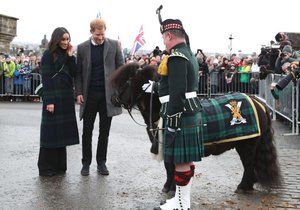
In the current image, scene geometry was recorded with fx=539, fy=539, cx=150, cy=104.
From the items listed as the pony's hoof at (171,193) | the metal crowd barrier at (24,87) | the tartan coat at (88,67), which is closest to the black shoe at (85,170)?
the tartan coat at (88,67)

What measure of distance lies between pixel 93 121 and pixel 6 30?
1102 inches

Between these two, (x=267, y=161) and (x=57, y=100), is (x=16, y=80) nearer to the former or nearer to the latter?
(x=57, y=100)

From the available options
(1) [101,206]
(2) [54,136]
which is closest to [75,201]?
(1) [101,206]

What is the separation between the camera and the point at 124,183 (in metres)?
7.02

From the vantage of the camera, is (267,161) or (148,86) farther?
(267,161)

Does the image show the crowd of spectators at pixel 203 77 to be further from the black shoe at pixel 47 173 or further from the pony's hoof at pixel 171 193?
the pony's hoof at pixel 171 193

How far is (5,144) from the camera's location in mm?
10227

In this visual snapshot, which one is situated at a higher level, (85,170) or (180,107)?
(180,107)

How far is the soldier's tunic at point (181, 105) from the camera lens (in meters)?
5.14

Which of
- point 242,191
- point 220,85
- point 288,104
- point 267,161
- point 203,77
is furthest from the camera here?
point 220,85

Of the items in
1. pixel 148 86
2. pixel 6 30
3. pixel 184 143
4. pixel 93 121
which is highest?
pixel 6 30

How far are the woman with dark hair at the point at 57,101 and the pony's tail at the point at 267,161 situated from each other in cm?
262

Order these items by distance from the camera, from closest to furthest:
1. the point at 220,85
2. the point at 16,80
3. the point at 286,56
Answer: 1. the point at 286,56
2. the point at 16,80
3. the point at 220,85

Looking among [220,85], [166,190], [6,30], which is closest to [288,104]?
[166,190]
